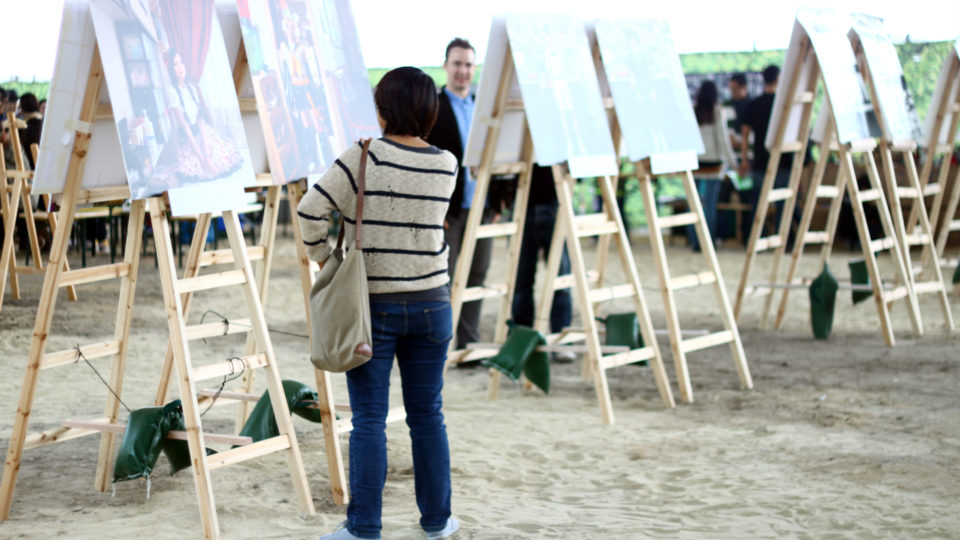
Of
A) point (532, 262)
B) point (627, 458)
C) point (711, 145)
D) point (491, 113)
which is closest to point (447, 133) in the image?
point (491, 113)

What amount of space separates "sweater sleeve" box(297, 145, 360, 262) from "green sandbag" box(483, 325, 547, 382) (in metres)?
2.25

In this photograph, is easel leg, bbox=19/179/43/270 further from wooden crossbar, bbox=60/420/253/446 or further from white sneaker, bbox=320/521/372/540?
white sneaker, bbox=320/521/372/540

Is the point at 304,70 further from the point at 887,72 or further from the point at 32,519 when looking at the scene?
the point at 887,72

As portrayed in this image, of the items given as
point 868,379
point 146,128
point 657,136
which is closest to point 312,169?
point 146,128

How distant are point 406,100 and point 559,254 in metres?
2.55

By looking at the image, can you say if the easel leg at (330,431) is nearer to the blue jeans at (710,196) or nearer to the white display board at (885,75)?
the white display board at (885,75)

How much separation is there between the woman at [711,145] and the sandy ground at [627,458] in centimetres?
466

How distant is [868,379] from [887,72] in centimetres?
240

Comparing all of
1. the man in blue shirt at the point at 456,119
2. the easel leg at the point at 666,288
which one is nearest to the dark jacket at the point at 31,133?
the man in blue shirt at the point at 456,119

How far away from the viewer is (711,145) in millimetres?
11531

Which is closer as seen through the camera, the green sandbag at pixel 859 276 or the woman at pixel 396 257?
the woman at pixel 396 257

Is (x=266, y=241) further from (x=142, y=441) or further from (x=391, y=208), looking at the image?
(x=391, y=208)

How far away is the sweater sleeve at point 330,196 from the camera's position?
3.01m

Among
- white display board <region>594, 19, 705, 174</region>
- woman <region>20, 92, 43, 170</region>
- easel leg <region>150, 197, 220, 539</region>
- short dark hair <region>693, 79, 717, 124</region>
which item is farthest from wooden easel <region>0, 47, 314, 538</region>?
short dark hair <region>693, 79, 717, 124</region>
